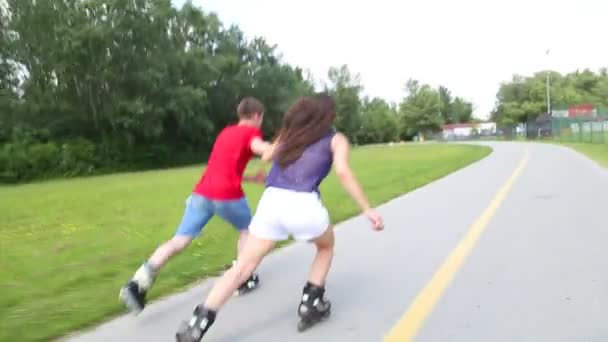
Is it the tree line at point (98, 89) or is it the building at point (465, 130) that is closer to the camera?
the tree line at point (98, 89)

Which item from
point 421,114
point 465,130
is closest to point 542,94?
point 421,114

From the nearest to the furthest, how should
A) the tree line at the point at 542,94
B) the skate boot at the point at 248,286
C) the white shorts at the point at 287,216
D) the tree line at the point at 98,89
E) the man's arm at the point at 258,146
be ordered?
the white shorts at the point at 287,216 < the man's arm at the point at 258,146 < the skate boot at the point at 248,286 < the tree line at the point at 98,89 < the tree line at the point at 542,94

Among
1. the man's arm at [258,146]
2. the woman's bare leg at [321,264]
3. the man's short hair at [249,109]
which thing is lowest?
the woman's bare leg at [321,264]

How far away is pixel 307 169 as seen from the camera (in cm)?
430

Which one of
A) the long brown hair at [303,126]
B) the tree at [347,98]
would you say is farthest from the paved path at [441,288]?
the tree at [347,98]

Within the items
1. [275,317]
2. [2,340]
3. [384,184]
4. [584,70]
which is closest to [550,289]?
[275,317]

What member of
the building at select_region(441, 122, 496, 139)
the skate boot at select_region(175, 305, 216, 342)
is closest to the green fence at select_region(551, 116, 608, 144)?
the building at select_region(441, 122, 496, 139)

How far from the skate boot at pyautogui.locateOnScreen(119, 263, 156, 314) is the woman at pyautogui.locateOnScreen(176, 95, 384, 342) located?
1.02m

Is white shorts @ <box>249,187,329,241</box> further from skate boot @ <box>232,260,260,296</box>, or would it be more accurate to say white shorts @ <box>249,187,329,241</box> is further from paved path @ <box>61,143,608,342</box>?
skate boot @ <box>232,260,260,296</box>

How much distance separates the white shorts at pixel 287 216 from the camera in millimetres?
4230

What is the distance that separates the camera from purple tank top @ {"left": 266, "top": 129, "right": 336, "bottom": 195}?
→ 14.0ft

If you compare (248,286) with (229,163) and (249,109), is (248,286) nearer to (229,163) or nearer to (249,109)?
(229,163)

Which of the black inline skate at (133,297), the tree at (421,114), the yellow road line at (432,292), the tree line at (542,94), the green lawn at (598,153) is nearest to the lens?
the yellow road line at (432,292)

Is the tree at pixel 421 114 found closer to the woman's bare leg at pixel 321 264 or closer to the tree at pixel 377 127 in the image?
the tree at pixel 377 127
